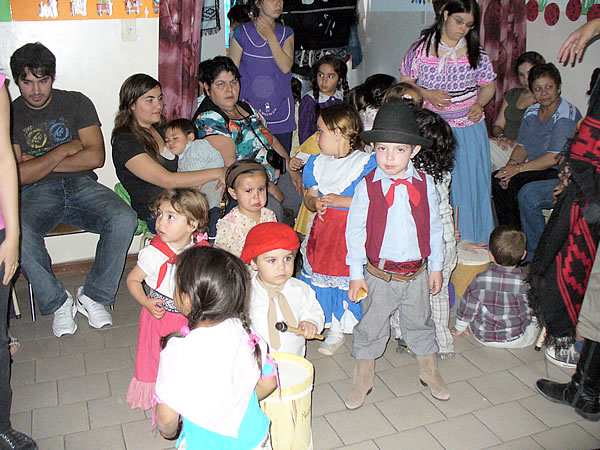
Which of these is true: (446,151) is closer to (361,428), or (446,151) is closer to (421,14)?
(361,428)

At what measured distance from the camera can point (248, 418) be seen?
164 centimetres

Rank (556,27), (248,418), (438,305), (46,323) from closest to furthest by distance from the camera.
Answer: (248,418), (438,305), (46,323), (556,27)

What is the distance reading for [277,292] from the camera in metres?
2.35

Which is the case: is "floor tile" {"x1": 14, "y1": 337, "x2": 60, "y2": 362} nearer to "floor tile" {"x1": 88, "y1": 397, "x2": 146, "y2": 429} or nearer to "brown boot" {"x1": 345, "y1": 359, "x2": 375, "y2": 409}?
"floor tile" {"x1": 88, "y1": 397, "x2": 146, "y2": 429}

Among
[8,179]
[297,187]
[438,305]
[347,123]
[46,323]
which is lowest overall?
[46,323]

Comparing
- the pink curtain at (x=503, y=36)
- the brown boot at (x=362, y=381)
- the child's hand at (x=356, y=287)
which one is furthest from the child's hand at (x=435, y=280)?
the pink curtain at (x=503, y=36)

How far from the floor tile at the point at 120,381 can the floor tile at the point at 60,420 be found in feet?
0.50

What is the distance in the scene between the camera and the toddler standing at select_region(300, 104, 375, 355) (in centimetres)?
275

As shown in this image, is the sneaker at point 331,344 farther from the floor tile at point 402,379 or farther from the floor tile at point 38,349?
the floor tile at point 38,349

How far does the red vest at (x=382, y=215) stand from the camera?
2379 millimetres

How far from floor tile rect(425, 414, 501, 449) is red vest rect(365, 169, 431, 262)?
714 millimetres

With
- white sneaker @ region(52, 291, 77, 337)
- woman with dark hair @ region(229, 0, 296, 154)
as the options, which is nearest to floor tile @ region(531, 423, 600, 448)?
white sneaker @ region(52, 291, 77, 337)

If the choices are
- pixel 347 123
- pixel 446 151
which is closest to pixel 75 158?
pixel 347 123

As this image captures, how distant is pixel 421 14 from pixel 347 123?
330 centimetres
